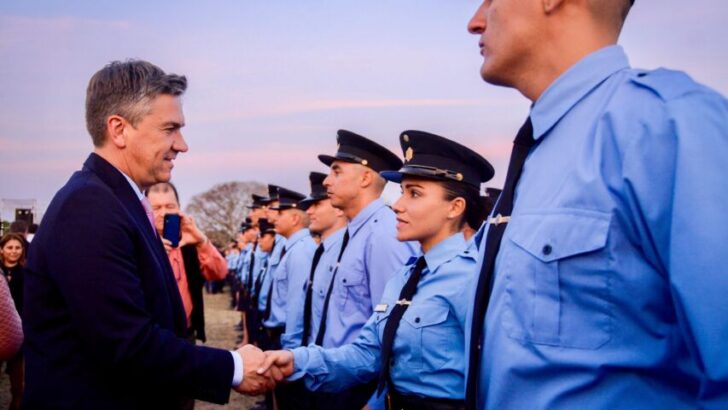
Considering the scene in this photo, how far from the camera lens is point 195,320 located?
7066mm

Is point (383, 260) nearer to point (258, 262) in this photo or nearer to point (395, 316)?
point (395, 316)

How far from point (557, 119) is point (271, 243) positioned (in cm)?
1256

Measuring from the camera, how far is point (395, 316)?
3.35m

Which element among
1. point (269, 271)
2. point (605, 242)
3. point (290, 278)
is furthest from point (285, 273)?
point (605, 242)

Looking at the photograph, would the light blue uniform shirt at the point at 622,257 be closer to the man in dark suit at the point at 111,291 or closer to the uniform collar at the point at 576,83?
the uniform collar at the point at 576,83

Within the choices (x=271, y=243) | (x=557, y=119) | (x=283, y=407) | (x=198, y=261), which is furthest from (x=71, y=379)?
(x=271, y=243)

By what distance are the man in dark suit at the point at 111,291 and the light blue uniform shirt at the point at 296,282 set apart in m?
3.76

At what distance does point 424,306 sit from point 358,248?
6.33ft

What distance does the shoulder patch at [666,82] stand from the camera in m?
1.37

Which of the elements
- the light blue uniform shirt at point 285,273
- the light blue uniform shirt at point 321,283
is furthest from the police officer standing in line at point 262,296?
the light blue uniform shirt at point 321,283

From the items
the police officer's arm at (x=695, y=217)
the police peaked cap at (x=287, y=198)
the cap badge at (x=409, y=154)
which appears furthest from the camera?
the police peaked cap at (x=287, y=198)

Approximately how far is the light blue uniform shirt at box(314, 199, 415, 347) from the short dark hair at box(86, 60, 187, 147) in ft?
8.03

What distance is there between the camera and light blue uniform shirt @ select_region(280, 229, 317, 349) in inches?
262

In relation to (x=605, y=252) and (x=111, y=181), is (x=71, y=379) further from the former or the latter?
(x=605, y=252)
